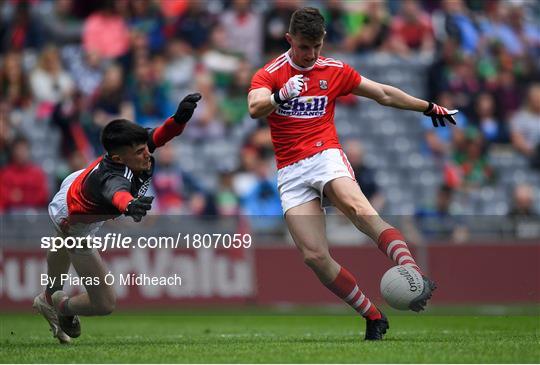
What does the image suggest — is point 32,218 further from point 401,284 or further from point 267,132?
point 401,284

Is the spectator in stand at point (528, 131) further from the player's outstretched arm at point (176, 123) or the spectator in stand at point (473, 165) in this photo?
the player's outstretched arm at point (176, 123)

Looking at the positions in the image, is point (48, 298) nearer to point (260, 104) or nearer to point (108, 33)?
point (260, 104)

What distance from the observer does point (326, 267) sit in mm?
9570

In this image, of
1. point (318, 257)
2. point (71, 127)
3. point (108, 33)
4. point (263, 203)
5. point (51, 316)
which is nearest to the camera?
point (318, 257)

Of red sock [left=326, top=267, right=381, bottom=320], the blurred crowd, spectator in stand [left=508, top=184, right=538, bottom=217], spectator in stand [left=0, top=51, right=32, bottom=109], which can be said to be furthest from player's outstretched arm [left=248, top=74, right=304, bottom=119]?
spectator in stand [left=0, top=51, right=32, bottom=109]

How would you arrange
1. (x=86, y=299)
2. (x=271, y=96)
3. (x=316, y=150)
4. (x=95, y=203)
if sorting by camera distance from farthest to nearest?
(x=316, y=150) < (x=86, y=299) < (x=95, y=203) < (x=271, y=96)

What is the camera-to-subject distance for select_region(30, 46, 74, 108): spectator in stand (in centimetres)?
1988

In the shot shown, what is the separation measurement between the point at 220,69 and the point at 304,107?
1050 centimetres

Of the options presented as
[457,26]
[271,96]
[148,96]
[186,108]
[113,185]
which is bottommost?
[113,185]

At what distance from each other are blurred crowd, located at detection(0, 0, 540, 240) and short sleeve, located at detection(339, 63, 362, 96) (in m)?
8.00

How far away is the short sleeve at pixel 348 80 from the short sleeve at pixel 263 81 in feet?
2.12

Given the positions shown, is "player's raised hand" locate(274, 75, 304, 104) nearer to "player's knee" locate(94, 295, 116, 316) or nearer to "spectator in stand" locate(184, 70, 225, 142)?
"player's knee" locate(94, 295, 116, 316)

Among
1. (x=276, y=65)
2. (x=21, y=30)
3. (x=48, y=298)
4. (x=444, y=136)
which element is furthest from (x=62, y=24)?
(x=276, y=65)

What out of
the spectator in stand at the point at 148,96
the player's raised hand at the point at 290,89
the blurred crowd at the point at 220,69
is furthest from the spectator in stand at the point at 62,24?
the player's raised hand at the point at 290,89
